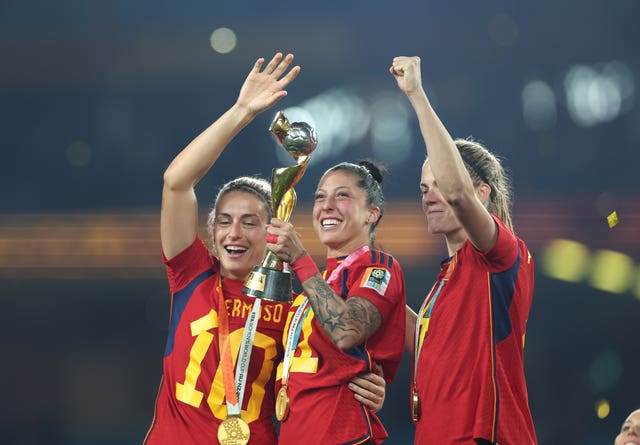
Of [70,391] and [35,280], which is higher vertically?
[35,280]

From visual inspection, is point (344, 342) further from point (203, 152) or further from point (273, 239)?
Answer: point (203, 152)

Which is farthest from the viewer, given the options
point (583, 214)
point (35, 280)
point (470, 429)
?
point (35, 280)

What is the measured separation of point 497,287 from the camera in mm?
2346

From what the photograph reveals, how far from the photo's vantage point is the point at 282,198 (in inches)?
100

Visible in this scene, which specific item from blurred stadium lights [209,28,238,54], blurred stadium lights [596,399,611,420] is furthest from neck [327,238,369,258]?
blurred stadium lights [596,399,611,420]

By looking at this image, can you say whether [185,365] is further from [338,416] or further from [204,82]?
[204,82]

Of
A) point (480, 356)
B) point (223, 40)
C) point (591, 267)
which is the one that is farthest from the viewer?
point (223, 40)

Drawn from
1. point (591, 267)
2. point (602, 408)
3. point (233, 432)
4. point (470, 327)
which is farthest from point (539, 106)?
point (233, 432)

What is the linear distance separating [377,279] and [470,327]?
33cm

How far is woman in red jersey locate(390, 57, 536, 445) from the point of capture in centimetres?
224

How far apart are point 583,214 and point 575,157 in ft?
1.19

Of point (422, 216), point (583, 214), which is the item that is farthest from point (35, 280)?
point (583, 214)

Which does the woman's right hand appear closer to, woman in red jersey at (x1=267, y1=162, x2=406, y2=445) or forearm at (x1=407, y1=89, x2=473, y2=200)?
woman in red jersey at (x1=267, y1=162, x2=406, y2=445)

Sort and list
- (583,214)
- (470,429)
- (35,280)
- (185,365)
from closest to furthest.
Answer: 1. (470,429)
2. (185,365)
3. (583,214)
4. (35,280)
